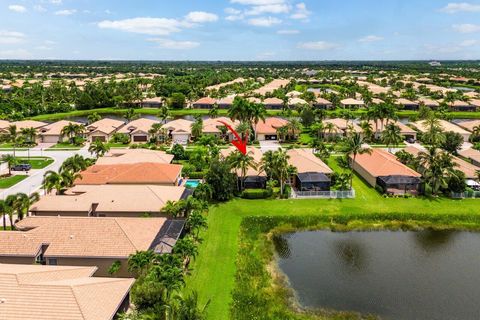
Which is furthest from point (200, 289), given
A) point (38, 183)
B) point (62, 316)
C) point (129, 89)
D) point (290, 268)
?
point (129, 89)

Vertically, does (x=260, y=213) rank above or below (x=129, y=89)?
below

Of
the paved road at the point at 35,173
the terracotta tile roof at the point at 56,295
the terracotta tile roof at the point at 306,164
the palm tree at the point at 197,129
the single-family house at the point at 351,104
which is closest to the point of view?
the terracotta tile roof at the point at 56,295

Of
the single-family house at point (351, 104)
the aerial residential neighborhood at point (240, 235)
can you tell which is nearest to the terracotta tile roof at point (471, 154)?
the aerial residential neighborhood at point (240, 235)

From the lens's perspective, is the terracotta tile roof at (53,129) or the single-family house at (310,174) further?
the terracotta tile roof at (53,129)

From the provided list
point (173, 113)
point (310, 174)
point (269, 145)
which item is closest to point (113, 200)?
point (310, 174)

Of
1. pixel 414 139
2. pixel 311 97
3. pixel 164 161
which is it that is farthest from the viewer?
pixel 311 97

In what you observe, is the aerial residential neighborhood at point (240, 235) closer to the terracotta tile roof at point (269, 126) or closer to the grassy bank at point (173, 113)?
the terracotta tile roof at point (269, 126)

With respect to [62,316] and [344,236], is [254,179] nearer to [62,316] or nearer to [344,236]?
[344,236]
